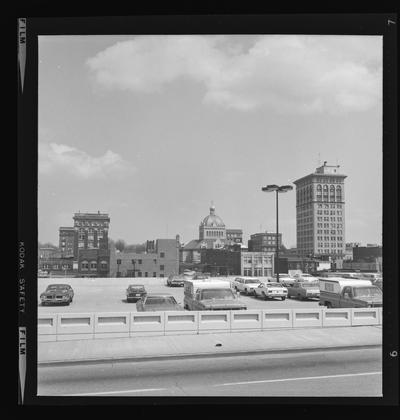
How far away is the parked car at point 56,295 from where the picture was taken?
17500 millimetres

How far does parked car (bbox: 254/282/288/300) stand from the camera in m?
20.6

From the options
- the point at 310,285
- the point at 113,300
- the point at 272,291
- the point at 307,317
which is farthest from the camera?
the point at 272,291

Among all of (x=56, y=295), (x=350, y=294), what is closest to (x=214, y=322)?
(x=350, y=294)

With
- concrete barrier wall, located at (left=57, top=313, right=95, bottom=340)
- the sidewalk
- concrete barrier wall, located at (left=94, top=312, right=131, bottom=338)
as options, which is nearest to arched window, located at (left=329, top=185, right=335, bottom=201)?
the sidewalk

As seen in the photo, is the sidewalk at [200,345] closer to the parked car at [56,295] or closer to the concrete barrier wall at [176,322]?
the concrete barrier wall at [176,322]

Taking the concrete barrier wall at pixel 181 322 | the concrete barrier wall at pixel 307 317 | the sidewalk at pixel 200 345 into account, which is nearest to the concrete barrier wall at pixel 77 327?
the sidewalk at pixel 200 345

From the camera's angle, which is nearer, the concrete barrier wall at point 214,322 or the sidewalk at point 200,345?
the sidewalk at point 200,345

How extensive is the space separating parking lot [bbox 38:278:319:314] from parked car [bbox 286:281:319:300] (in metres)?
0.29

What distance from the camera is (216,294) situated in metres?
12.9

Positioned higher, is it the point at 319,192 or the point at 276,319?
the point at 319,192

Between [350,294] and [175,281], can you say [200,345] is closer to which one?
[350,294]

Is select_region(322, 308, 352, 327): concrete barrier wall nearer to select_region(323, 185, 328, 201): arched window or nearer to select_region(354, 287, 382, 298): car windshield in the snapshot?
select_region(354, 287, 382, 298): car windshield

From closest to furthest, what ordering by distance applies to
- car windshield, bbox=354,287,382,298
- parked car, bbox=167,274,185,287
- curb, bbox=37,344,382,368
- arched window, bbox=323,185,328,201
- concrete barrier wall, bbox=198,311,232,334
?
curb, bbox=37,344,382,368 < concrete barrier wall, bbox=198,311,232,334 < arched window, bbox=323,185,328,201 < car windshield, bbox=354,287,382,298 < parked car, bbox=167,274,185,287

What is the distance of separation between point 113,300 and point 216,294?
25.2 feet
